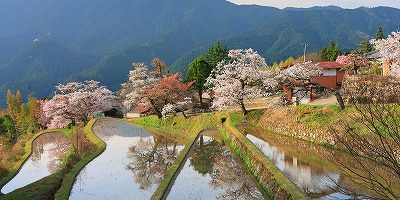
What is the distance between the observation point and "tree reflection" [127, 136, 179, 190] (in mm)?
18391

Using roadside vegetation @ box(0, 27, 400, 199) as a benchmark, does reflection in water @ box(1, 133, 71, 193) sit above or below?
below

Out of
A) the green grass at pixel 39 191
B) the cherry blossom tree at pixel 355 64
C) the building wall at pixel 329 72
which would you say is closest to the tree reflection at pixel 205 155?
the green grass at pixel 39 191

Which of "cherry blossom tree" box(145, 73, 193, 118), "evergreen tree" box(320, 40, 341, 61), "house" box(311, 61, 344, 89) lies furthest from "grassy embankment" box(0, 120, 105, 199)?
"evergreen tree" box(320, 40, 341, 61)

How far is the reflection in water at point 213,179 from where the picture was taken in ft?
49.2

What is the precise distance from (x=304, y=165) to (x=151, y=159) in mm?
10291

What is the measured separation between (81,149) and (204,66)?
21807 mm

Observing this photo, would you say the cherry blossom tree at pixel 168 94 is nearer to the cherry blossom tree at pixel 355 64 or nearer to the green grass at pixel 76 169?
the green grass at pixel 76 169

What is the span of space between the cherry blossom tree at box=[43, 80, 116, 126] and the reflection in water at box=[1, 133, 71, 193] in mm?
6847

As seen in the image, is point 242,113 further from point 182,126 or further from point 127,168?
point 127,168

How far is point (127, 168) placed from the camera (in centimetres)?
2077

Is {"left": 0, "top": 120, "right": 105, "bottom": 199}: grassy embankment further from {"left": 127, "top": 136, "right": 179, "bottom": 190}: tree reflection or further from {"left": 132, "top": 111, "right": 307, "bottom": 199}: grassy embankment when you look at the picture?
{"left": 132, "top": 111, "right": 307, "bottom": 199}: grassy embankment

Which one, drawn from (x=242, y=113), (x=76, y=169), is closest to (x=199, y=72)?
(x=242, y=113)

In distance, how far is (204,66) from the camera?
4366cm

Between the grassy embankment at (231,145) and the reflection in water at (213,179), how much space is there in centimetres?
50
